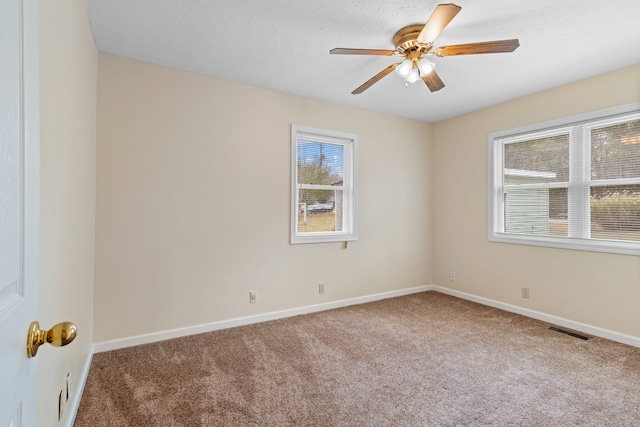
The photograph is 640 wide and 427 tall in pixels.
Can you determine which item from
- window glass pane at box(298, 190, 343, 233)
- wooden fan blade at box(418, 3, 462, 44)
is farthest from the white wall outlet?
wooden fan blade at box(418, 3, 462, 44)

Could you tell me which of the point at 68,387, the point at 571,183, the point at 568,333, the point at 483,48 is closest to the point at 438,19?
the point at 483,48

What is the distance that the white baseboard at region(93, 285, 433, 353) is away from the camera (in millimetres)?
2666

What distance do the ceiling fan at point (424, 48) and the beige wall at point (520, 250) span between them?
1778 millimetres

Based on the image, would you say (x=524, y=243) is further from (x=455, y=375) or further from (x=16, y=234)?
(x=16, y=234)

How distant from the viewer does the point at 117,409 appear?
189 cm

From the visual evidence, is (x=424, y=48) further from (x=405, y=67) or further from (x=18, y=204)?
(x=18, y=204)

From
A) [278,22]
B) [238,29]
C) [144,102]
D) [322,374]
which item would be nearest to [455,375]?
[322,374]

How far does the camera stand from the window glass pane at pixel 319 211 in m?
3.74

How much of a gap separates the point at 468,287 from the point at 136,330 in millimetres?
3990

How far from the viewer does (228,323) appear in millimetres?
3158

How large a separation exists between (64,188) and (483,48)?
2.62 m

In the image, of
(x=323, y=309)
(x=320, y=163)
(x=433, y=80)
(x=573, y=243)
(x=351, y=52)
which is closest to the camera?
(x=351, y=52)

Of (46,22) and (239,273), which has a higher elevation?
(46,22)

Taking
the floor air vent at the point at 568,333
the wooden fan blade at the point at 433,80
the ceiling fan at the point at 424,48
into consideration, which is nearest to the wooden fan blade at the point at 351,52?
the ceiling fan at the point at 424,48
